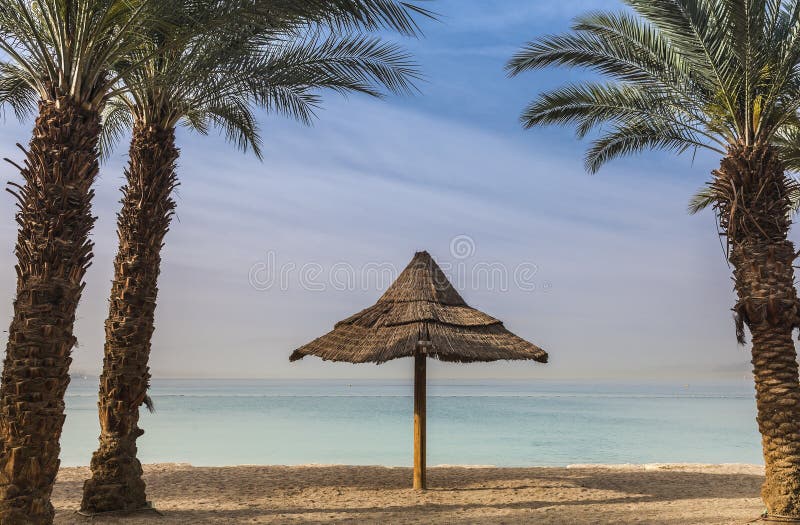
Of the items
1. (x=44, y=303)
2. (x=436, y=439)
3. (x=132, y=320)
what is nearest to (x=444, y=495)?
(x=132, y=320)

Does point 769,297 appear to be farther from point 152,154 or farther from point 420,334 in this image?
point 152,154

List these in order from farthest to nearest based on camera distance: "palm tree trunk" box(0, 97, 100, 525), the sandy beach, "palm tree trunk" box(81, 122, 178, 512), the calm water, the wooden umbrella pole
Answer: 1. the calm water
2. the wooden umbrella pole
3. the sandy beach
4. "palm tree trunk" box(81, 122, 178, 512)
5. "palm tree trunk" box(0, 97, 100, 525)

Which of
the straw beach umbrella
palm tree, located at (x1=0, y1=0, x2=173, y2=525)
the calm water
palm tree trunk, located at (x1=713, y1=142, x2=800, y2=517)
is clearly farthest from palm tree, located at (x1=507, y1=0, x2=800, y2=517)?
the calm water

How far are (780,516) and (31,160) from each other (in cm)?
909

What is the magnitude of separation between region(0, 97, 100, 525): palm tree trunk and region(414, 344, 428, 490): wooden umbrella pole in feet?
16.7

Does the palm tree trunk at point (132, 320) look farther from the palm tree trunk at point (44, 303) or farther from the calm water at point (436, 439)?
the calm water at point (436, 439)

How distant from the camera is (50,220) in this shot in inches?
247

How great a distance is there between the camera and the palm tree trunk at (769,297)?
7758mm

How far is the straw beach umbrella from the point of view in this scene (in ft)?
32.8

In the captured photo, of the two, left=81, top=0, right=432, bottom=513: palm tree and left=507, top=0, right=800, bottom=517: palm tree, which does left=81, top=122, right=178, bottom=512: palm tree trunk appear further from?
left=507, top=0, right=800, bottom=517: palm tree

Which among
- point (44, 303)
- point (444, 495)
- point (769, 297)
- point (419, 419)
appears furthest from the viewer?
point (419, 419)

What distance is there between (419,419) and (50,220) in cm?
605

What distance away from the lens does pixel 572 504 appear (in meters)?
9.29

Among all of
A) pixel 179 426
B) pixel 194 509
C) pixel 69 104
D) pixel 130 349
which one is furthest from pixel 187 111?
pixel 179 426
